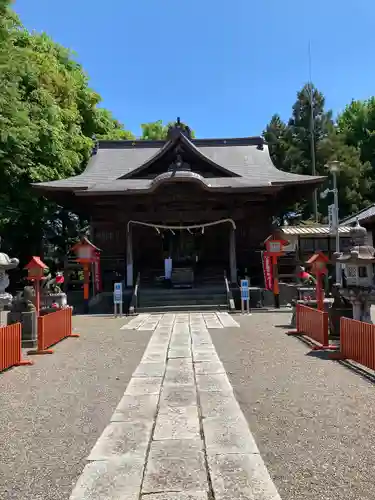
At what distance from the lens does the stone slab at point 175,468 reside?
280 centimetres

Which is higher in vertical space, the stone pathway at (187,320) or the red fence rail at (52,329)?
the red fence rail at (52,329)

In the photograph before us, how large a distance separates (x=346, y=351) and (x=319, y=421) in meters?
3.17

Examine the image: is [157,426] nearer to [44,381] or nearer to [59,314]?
[44,381]

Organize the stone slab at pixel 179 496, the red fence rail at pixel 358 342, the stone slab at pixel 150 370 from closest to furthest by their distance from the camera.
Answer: the stone slab at pixel 179 496, the red fence rail at pixel 358 342, the stone slab at pixel 150 370

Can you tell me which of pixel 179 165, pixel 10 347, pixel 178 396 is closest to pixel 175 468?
→ pixel 178 396

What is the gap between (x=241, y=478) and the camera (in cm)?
290

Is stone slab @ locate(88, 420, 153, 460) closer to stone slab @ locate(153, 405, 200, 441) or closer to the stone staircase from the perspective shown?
stone slab @ locate(153, 405, 200, 441)

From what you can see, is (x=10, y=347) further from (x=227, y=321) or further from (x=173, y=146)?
(x=173, y=146)

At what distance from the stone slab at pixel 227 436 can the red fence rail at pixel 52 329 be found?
16.5 ft

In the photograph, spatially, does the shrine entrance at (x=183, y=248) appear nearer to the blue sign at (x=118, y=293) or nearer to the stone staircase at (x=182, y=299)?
the stone staircase at (x=182, y=299)

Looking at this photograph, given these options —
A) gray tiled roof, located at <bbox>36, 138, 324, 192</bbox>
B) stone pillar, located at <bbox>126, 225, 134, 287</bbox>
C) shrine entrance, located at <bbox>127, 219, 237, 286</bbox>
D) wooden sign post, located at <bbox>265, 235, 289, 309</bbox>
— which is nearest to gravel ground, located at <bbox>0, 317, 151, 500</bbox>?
wooden sign post, located at <bbox>265, 235, 289, 309</bbox>

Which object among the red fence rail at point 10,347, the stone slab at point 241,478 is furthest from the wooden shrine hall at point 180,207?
the stone slab at point 241,478

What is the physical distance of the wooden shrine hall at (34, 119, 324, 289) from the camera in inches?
707

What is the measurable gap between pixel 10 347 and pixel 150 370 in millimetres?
2430
